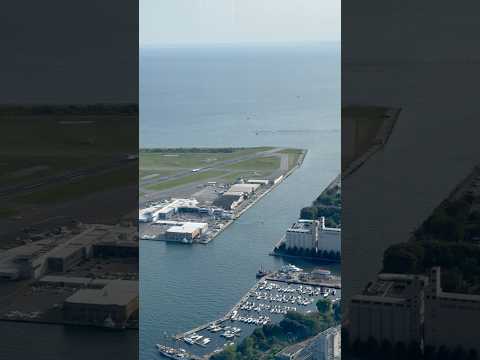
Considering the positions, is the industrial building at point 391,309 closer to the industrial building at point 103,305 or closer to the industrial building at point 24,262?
the industrial building at point 103,305

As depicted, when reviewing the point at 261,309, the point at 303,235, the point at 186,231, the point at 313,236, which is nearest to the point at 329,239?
the point at 313,236

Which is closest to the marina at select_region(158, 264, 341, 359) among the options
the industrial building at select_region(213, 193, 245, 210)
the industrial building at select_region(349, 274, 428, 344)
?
the industrial building at select_region(213, 193, 245, 210)

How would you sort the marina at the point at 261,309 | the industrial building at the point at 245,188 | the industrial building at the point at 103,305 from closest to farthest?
the industrial building at the point at 103,305, the marina at the point at 261,309, the industrial building at the point at 245,188

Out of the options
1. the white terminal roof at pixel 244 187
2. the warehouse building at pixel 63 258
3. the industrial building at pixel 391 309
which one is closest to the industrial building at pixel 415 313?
the industrial building at pixel 391 309

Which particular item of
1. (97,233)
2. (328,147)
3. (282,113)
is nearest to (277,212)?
(328,147)

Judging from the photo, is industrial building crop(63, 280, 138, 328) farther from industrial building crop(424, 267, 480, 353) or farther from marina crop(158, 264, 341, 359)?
marina crop(158, 264, 341, 359)

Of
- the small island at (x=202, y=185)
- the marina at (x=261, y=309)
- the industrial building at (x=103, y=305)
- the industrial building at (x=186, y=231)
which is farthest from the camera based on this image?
the small island at (x=202, y=185)
